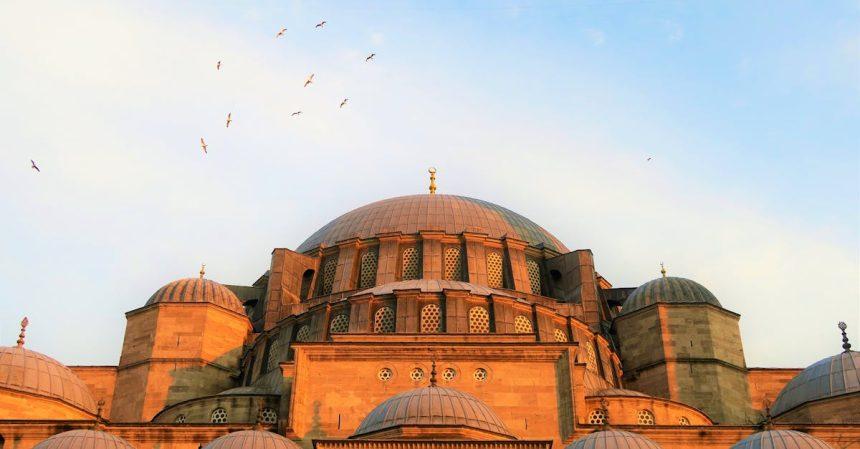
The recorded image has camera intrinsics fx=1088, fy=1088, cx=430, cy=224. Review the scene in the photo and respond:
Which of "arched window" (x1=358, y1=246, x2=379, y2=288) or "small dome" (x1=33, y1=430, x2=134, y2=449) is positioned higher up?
"arched window" (x1=358, y1=246, x2=379, y2=288)

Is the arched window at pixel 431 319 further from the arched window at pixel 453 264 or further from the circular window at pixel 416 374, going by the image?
the arched window at pixel 453 264

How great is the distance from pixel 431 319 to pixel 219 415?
771 centimetres

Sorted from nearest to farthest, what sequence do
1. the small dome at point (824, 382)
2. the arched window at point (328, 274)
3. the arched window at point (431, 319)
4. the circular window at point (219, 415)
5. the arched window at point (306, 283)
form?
the circular window at point (219, 415) → the small dome at point (824, 382) → the arched window at point (431, 319) → the arched window at point (328, 274) → the arched window at point (306, 283)

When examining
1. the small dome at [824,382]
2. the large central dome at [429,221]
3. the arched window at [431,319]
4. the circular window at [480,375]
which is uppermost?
the large central dome at [429,221]

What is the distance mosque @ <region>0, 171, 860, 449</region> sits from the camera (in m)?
29.9

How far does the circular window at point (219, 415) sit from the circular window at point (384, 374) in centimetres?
515

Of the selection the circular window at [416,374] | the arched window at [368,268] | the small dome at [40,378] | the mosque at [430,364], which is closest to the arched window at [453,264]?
the mosque at [430,364]

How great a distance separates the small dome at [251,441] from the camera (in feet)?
85.6

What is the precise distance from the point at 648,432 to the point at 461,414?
7039 millimetres

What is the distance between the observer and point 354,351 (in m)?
31.9

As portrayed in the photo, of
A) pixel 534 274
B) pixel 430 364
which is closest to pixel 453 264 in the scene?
pixel 534 274

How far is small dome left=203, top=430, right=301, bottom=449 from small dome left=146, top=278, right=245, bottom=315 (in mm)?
14797

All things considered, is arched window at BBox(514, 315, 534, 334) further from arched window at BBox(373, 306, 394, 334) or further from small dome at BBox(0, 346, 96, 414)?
small dome at BBox(0, 346, 96, 414)

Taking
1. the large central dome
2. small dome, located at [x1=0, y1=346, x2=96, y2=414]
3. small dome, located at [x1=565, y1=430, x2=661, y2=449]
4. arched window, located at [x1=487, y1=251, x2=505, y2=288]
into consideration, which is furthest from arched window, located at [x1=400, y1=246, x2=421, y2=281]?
small dome, located at [x1=565, y1=430, x2=661, y2=449]
